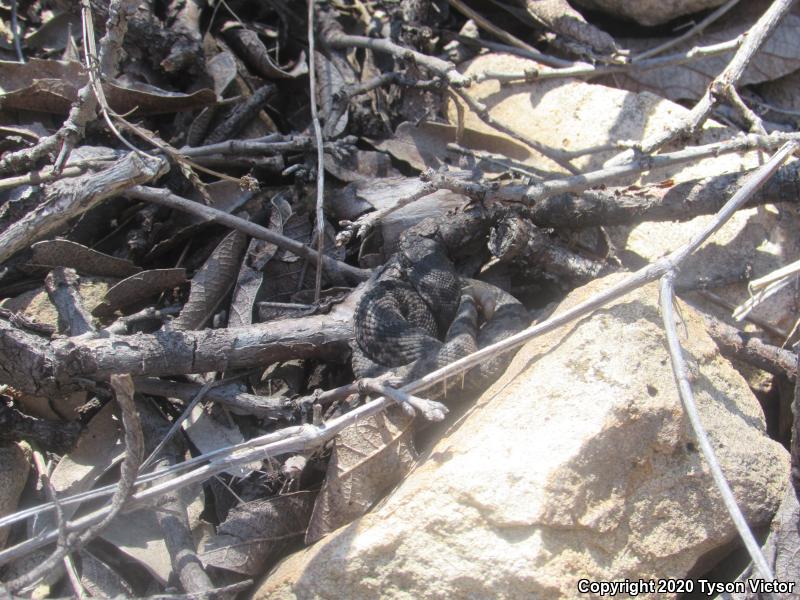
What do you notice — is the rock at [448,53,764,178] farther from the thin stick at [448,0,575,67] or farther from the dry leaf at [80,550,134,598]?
the dry leaf at [80,550,134,598]

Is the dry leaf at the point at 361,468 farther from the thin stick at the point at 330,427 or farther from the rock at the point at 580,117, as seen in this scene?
the rock at the point at 580,117

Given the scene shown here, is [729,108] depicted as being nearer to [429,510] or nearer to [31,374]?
[429,510]

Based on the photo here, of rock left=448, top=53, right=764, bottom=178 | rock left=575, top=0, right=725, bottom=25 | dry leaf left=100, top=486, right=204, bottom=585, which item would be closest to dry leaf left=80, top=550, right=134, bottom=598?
dry leaf left=100, top=486, right=204, bottom=585

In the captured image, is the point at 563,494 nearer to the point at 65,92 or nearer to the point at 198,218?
the point at 198,218

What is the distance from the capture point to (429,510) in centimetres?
202

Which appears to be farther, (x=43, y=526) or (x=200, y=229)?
(x=200, y=229)

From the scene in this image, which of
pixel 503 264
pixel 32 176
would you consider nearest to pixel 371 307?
pixel 503 264

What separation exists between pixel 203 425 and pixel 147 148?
53.1 inches

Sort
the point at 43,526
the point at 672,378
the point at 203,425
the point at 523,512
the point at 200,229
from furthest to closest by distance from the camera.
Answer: the point at 200,229 < the point at 203,425 < the point at 43,526 < the point at 672,378 < the point at 523,512

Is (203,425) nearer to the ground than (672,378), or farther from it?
nearer to the ground

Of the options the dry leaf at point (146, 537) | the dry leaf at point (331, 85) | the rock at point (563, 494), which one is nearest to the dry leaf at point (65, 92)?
the dry leaf at point (331, 85)

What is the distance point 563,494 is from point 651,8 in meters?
2.98

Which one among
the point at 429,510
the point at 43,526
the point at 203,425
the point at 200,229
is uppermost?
the point at 200,229

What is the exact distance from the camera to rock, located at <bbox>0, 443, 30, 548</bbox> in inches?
92.2
